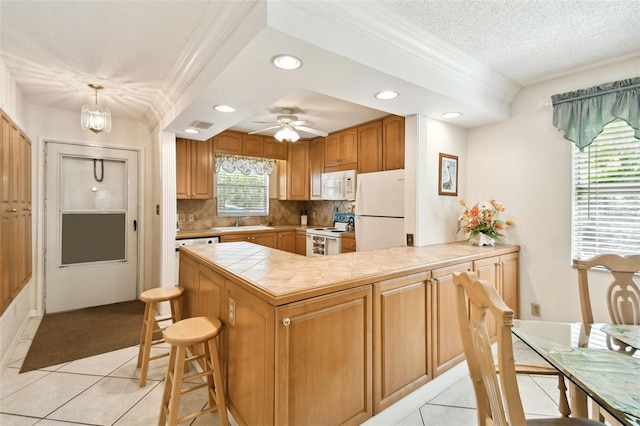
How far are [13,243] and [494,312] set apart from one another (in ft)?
11.9

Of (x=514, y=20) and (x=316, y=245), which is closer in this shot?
(x=514, y=20)

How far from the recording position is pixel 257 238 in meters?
4.49

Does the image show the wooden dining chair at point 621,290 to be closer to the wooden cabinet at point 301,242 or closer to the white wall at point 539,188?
the white wall at point 539,188

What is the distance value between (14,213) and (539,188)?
15.7 ft

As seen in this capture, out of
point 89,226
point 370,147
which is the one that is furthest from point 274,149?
point 89,226

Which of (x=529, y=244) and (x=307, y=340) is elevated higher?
(x=529, y=244)

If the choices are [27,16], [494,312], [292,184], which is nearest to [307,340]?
[494,312]

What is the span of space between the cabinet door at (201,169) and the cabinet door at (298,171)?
4.41 feet

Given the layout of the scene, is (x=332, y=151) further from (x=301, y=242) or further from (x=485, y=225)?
(x=485, y=225)

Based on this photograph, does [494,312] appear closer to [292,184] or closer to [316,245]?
[316,245]

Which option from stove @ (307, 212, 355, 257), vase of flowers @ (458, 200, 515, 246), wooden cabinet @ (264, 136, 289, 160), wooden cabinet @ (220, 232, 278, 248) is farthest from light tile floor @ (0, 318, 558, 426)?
wooden cabinet @ (264, 136, 289, 160)

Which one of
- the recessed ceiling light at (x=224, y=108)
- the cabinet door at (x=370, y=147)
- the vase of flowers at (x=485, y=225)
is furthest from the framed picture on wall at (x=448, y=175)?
the recessed ceiling light at (x=224, y=108)

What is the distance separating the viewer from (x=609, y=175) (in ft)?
7.92

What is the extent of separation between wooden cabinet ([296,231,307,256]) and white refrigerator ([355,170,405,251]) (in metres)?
1.31
